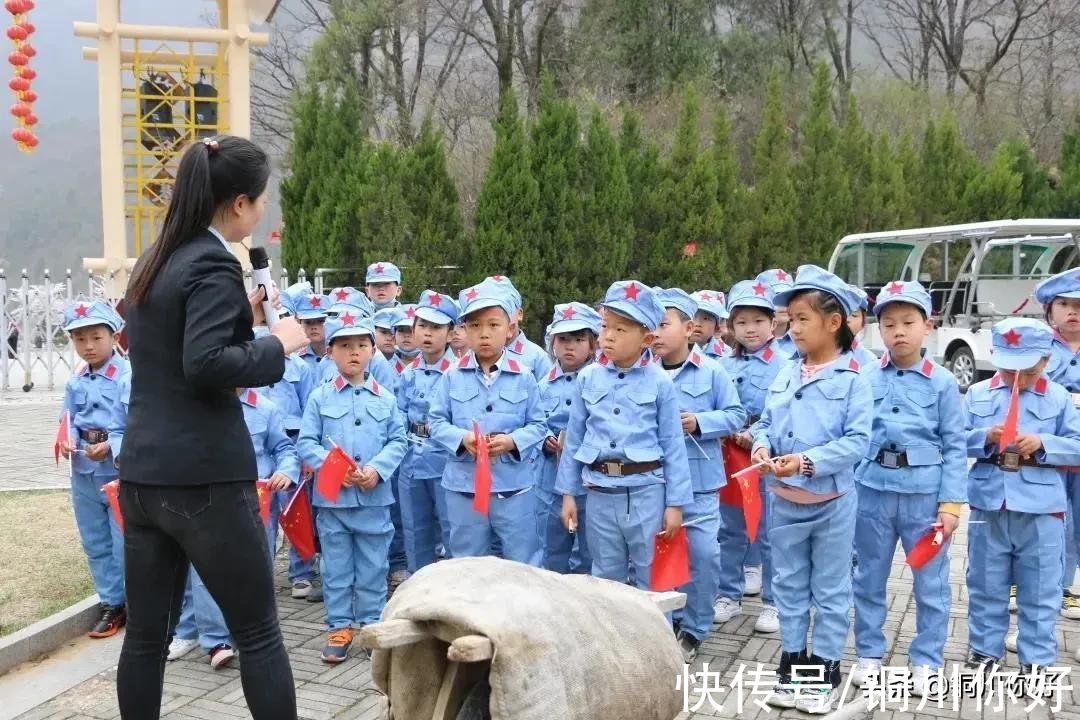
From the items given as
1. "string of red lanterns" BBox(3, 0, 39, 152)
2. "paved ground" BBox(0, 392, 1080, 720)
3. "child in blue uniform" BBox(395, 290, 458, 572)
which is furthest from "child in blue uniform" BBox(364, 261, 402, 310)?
"string of red lanterns" BBox(3, 0, 39, 152)

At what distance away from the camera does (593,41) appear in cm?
2641

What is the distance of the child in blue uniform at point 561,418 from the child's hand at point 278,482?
140 centimetres

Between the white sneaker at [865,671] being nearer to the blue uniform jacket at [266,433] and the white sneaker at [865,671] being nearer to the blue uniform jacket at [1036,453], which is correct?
the blue uniform jacket at [1036,453]

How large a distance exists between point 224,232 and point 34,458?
778cm

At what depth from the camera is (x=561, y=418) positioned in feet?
17.8

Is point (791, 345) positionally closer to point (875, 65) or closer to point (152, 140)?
point (152, 140)

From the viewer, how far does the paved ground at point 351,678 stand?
3.94m

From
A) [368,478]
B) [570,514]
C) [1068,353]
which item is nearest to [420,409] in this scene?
[368,478]

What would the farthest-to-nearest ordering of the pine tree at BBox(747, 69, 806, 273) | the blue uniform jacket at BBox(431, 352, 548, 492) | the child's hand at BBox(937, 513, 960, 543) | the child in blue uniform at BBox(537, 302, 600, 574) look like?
the pine tree at BBox(747, 69, 806, 273), the child in blue uniform at BBox(537, 302, 600, 574), the blue uniform jacket at BBox(431, 352, 548, 492), the child's hand at BBox(937, 513, 960, 543)

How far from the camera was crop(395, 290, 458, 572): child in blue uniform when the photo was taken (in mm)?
5594

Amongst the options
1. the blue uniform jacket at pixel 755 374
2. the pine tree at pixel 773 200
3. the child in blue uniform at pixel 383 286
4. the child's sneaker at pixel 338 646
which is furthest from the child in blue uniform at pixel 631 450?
A: the pine tree at pixel 773 200

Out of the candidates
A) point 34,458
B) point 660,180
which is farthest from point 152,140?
point 660,180

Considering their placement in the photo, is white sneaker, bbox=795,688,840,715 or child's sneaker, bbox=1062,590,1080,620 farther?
child's sneaker, bbox=1062,590,1080,620

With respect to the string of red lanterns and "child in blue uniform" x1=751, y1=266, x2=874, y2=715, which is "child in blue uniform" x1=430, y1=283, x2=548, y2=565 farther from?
the string of red lanterns
